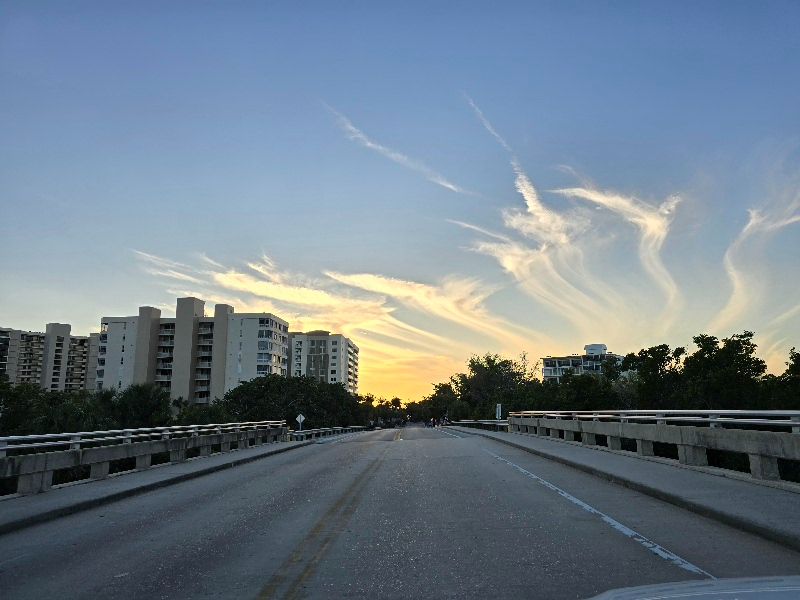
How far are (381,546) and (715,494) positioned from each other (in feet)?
19.4

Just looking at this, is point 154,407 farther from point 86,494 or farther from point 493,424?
point 86,494

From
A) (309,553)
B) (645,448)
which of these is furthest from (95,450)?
(645,448)

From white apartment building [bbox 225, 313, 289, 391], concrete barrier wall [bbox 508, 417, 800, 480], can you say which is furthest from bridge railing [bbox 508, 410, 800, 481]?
white apartment building [bbox 225, 313, 289, 391]

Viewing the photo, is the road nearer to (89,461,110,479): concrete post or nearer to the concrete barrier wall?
the concrete barrier wall

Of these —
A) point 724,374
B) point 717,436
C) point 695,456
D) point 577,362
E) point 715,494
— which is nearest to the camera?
point 715,494

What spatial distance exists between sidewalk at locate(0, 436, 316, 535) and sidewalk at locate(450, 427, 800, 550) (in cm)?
975

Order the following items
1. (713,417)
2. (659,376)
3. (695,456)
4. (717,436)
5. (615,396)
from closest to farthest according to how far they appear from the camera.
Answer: (717,436), (713,417), (695,456), (659,376), (615,396)

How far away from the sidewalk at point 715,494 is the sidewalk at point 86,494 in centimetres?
975

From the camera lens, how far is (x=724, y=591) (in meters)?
3.55

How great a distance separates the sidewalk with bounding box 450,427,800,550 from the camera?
800 cm

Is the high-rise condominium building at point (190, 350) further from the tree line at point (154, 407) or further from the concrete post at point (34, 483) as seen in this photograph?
the concrete post at point (34, 483)

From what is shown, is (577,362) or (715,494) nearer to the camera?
(715,494)

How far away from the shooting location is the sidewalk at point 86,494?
10166mm

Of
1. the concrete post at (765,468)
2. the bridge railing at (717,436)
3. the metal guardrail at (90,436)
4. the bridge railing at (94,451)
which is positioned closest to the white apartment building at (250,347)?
the metal guardrail at (90,436)
